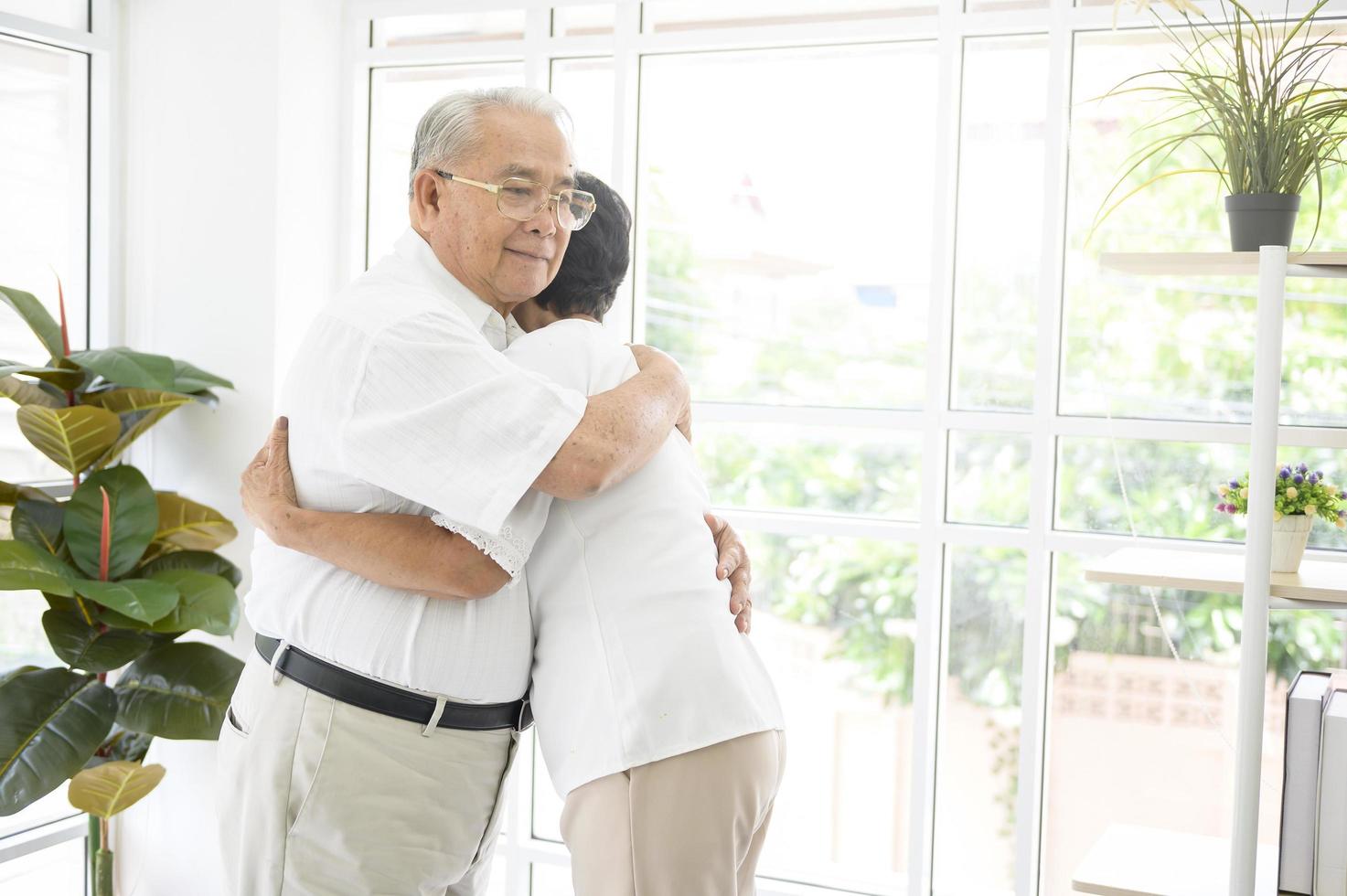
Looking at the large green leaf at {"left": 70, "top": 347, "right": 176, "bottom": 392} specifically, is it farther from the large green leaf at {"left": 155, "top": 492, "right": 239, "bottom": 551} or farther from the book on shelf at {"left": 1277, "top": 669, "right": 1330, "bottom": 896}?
the book on shelf at {"left": 1277, "top": 669, "right": 1330, "bottom": 896}

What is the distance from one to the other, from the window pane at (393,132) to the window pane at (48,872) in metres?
1.60

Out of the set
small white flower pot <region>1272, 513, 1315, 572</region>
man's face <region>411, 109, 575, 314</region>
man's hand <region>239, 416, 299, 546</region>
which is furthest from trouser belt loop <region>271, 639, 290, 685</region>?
small white flower pot <region>1272, 513, 1315, 572</region>

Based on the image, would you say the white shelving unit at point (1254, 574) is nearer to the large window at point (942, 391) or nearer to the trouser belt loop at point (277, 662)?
the large window at point (942, 391)

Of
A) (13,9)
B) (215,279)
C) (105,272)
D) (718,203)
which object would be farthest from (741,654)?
(13,9)

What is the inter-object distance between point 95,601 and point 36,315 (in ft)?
1.88

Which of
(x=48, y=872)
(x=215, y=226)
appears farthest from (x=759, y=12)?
(x=48, y=872)

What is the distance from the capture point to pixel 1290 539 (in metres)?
1.87

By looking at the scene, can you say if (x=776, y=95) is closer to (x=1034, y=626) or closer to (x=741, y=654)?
(x=1034, y=626)

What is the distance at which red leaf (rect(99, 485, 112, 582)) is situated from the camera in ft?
7.64

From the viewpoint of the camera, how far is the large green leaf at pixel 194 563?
2.55 m

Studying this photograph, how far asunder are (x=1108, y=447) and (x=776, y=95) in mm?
1049

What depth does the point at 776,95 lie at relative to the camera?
266 centimetres

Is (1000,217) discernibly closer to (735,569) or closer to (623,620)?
(735,569)

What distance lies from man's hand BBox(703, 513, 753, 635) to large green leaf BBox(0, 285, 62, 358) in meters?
1.55
